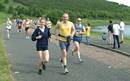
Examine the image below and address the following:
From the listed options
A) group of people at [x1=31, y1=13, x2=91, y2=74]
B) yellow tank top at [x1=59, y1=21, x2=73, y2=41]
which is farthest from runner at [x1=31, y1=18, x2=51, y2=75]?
yellow tank top at [x1=59, y1=21, x2=73, y2=41]

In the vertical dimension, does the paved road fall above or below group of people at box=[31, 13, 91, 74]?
below

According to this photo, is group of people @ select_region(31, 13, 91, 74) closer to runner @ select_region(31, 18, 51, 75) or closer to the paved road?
runner @ select_region(31, 18, 51, 75)

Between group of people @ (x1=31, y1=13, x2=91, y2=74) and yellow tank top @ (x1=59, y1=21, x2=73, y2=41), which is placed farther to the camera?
yellow tank top @ (x1=59, y1=21, x2=73, y2=41)

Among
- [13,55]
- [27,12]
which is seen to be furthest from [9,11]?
[13,55]

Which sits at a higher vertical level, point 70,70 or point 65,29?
point 65,29

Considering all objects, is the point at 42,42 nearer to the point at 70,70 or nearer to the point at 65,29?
the point at 65,29

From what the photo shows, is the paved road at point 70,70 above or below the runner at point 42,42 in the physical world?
below

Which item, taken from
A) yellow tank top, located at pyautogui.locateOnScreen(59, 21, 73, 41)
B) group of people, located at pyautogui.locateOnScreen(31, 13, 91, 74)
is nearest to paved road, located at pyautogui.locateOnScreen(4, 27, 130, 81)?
group of people, located at pyautogui.locateOnScreen(31, 13, 91, 74)

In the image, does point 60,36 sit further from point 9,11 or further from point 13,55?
point 9,11

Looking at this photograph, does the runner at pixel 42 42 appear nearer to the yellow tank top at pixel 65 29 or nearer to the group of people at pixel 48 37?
the group of people at pixel 48 37

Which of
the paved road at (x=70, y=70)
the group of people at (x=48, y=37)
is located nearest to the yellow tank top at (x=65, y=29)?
the group of people at (x=48, y=37)

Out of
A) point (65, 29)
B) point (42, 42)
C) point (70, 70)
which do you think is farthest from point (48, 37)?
point (70, 70)

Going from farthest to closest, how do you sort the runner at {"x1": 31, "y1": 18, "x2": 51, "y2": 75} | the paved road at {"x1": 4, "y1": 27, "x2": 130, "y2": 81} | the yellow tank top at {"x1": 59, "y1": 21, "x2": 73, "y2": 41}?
the yellow tank top at {"x1": 59, "y1": 21, "x2": 73, "y2": 41} < the runner at {"x1": 31, "y1": 18, "x2": 51, "y2": 75} < the paved road at {"x1": 4, "y1": 27, "x2": 130, "y2": 81}

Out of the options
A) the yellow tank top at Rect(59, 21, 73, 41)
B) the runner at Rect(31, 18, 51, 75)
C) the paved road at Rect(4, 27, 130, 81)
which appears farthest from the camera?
the yellow tank top at Rect(59, 21, 73, 41)
